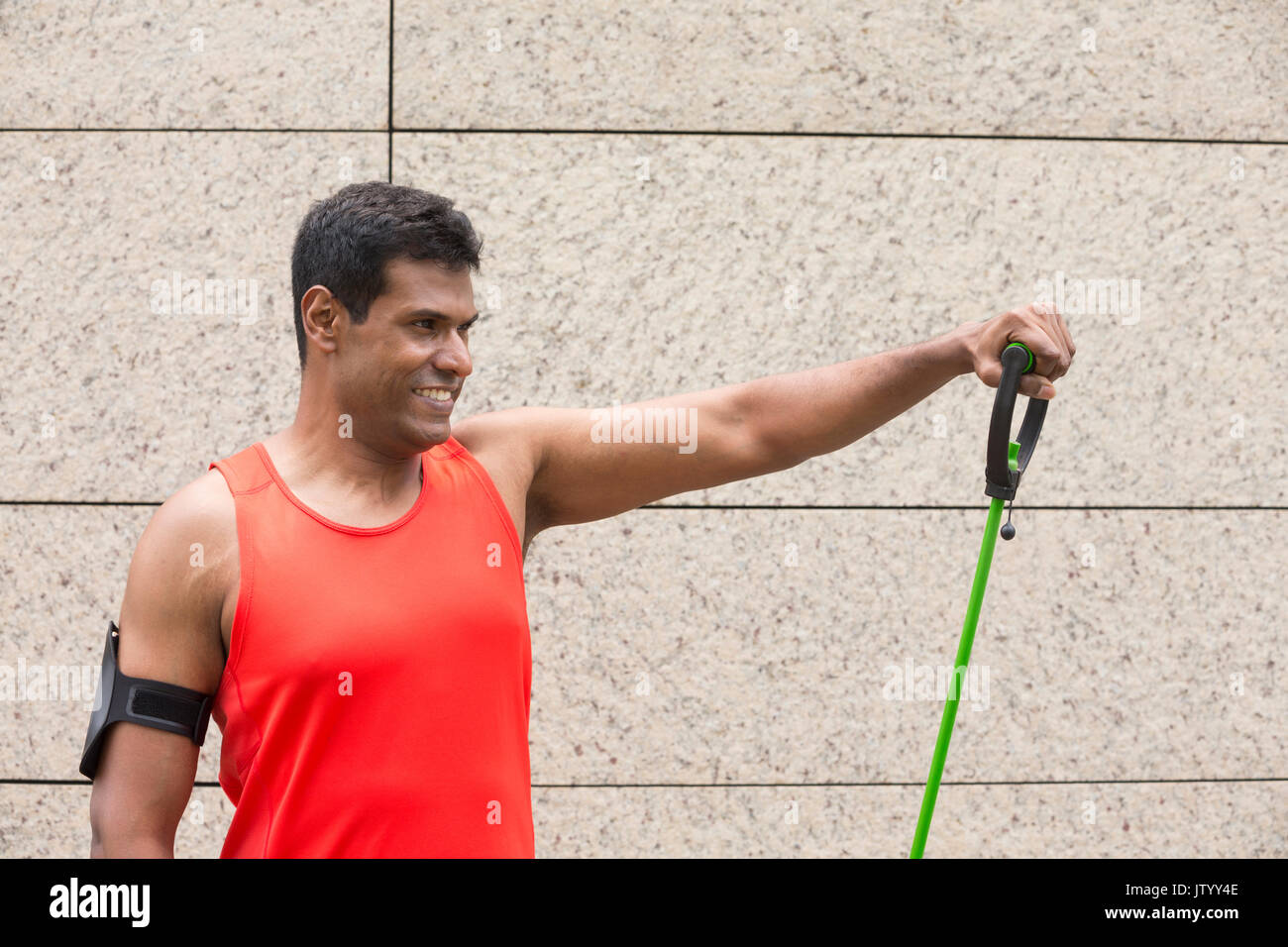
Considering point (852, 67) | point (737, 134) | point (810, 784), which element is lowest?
point (810, 784)

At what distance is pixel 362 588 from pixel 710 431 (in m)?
0.79

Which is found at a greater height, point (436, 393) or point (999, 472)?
point (436, 393)

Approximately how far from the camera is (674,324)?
3246 mm

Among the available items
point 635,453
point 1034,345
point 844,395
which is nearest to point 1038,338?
point 1034,345

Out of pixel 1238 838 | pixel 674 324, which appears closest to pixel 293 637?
pixel 674 324

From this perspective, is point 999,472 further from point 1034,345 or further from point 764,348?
point 764,348

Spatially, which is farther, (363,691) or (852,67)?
(852,67)

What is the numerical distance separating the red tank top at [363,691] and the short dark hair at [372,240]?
380mm

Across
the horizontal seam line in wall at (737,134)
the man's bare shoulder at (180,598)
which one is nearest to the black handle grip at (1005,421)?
the man's bare shoulder at (180,598)

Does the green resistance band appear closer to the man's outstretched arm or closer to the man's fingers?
the man's fingers

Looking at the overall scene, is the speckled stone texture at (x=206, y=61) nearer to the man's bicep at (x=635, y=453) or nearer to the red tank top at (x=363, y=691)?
the man's bicep at (x=635, y=453)

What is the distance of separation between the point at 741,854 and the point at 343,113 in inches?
101

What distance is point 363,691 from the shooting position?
5.62 ft

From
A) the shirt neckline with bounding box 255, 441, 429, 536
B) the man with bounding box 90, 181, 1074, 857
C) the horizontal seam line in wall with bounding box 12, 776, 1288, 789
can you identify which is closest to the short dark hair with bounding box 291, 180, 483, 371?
the man with bounding box 90, 181, 1074, 857
